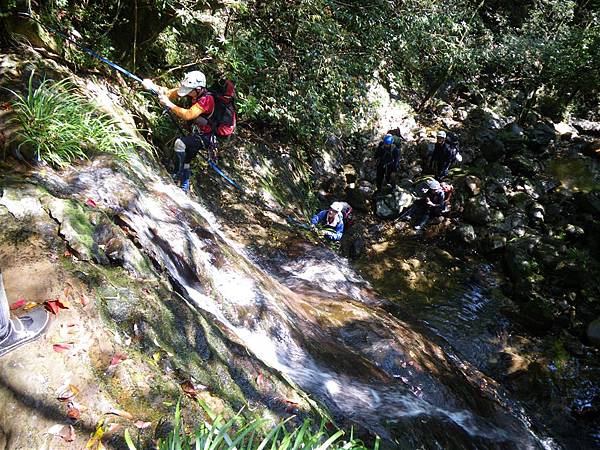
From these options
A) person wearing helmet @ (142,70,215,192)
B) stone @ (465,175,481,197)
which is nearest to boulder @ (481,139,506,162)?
stone @ (465,175,481,197)

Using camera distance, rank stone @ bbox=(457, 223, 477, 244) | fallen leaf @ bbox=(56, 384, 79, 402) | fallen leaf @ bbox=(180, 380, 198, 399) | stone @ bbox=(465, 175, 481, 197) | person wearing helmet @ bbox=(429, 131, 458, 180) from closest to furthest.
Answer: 1. fallen leaf @ bbox=(56, 384, 79, 402)
2. fallen leaf @ bbox=(180, 380, 198, 399)
3. stone @ bbox=(457, 223, 477, 244)
4. stone @ bbox=(465, 175, 481, 197)
5. person wearing helmet @ bbox=(429, 131, 458, 180)

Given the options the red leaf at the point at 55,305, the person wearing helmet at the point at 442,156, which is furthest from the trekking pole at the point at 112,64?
the person wearing helmet at the point at 442,156

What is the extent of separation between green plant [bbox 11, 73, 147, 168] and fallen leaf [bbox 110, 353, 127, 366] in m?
2.60

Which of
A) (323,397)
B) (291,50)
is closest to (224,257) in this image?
(323,397)

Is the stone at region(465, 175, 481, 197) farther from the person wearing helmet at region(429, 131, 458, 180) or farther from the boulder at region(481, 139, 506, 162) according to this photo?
the boulder at region(481, 139, 506, 162)

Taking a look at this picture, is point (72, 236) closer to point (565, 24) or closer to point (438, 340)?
point (438, 340)

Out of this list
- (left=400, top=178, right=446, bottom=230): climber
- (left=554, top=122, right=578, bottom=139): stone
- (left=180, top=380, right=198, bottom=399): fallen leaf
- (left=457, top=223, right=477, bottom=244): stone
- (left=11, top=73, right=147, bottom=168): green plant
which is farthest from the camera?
(left=554, top=122, right=578, bottom=139): stone

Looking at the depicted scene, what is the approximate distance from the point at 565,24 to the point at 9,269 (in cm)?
2087

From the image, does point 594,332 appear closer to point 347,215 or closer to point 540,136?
point 347,215

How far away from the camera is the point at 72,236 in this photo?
331 cm

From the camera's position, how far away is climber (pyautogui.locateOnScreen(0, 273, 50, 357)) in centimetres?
230

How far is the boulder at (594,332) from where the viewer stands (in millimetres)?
9133

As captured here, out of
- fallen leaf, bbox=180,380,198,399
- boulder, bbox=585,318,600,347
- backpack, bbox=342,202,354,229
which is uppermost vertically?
boulder, bbox=585,318,600,347

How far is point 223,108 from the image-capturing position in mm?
6902
